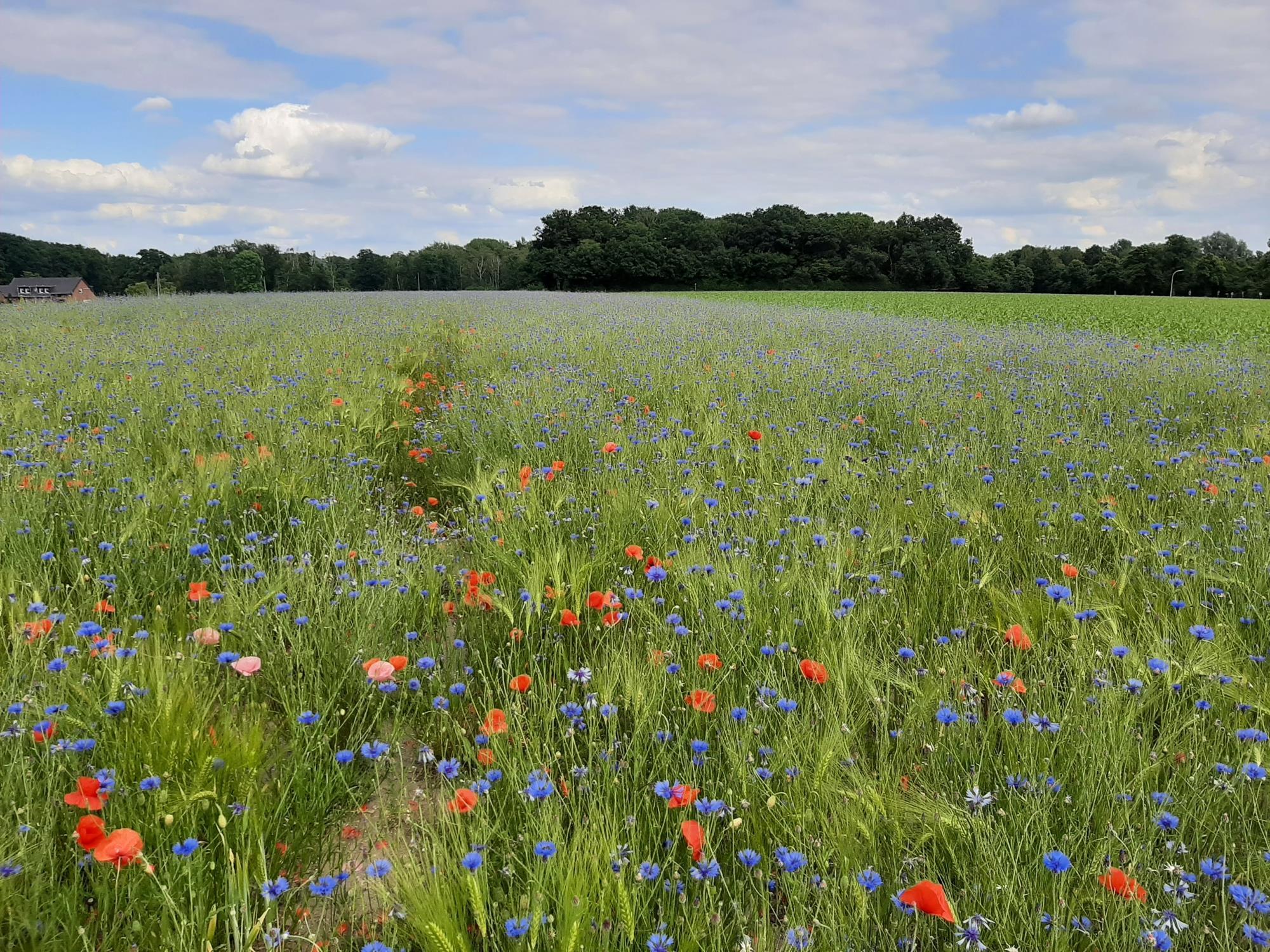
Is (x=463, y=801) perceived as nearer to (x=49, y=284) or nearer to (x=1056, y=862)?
(x=1056, y=862)

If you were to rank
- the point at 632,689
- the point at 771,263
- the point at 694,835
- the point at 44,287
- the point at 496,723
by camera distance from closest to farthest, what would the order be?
the point at 694,835 → the point at 496,723 → the point at 632,689 → the point at 771,263 → the point at 44,287

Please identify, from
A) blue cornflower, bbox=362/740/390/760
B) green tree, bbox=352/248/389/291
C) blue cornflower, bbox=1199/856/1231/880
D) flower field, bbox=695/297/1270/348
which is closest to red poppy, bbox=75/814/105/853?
blue cornflower, bbox=362/740/390/760

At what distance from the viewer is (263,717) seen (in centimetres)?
201

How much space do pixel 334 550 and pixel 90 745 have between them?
135 centimetres

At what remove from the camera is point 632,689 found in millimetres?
2004

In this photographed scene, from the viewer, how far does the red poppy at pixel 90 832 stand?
4.34ft

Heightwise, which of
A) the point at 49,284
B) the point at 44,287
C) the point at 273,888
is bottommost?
the point at 273,888

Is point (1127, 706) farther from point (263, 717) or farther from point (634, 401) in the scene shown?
point (634, 401)

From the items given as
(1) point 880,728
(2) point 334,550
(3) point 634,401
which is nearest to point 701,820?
(1) point 880,728

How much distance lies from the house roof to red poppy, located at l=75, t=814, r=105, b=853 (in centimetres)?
11077

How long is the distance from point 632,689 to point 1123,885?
115 centimetres

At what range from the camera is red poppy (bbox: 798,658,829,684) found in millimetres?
2020

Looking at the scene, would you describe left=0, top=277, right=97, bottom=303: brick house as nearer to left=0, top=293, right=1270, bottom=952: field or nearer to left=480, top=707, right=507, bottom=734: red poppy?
left=0, top=293, right=1270, bottom=952: field

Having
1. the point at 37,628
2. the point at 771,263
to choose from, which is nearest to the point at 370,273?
the point at 771,263
